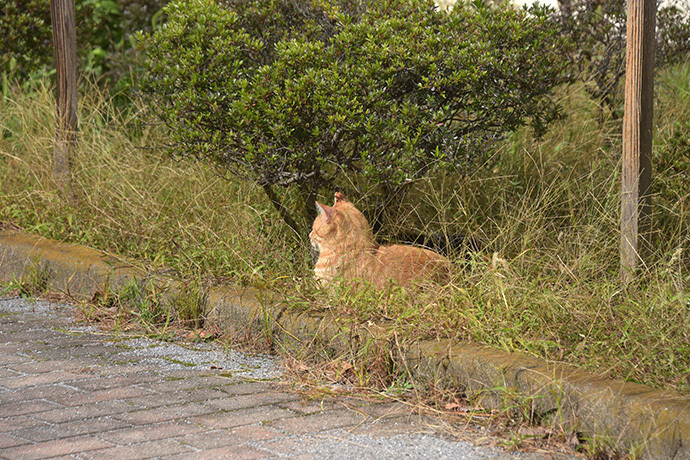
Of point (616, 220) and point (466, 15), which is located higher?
point (466, 15)

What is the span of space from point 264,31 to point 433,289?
2162 mm

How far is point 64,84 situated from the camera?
6145 millimetres

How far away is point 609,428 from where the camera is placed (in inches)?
113

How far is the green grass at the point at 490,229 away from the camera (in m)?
3.50

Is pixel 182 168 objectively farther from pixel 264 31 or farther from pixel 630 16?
pixel 630 16

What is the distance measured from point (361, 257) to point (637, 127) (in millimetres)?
1548

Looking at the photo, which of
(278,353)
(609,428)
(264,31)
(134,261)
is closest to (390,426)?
(609,428)

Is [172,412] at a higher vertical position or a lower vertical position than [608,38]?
lower

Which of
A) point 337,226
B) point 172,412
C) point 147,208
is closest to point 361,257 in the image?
point 337,226

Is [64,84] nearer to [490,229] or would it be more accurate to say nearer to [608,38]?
[490,229]

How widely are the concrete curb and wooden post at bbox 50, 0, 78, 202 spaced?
129cm

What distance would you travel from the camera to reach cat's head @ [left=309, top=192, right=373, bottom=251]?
428 centimetres

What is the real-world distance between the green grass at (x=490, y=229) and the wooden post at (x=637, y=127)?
17 cm

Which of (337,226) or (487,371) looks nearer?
(487,371)
